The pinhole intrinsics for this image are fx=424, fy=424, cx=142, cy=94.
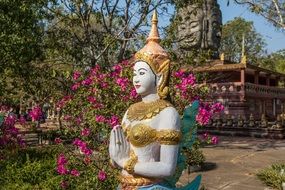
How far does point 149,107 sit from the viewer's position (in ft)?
12.8

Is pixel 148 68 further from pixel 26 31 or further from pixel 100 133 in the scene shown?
pixel 26 31

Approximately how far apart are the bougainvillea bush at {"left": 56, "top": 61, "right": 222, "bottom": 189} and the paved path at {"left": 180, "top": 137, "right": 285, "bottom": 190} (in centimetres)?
326

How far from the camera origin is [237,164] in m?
12.0

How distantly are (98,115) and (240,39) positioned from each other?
42.7 metres

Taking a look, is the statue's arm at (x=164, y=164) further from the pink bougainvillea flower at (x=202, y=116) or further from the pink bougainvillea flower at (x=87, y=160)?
the pink bougainvillea flower at (x=87, y=160)

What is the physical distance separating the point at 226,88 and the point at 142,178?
22.0 meters

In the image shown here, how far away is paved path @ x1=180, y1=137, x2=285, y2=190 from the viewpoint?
368 inches

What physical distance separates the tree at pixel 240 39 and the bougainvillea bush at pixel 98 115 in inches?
1616

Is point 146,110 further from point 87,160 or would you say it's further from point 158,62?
point 87,160

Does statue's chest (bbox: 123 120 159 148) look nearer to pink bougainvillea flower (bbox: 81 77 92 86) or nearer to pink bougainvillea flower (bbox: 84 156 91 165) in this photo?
pink bougainvillea flower (bbox: 84 156 91 165)

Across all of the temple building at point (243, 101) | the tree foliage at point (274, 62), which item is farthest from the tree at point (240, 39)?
the temple building at point (243, 101)

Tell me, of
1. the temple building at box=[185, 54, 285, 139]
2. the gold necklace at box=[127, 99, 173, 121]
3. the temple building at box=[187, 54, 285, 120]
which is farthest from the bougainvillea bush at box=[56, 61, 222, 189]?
the temple building at box=[187, 54, 285, 120]

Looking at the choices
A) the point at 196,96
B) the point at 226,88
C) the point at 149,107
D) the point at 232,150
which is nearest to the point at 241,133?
the point at 226,88

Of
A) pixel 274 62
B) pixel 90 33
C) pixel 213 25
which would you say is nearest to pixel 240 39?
pixel 274 62
